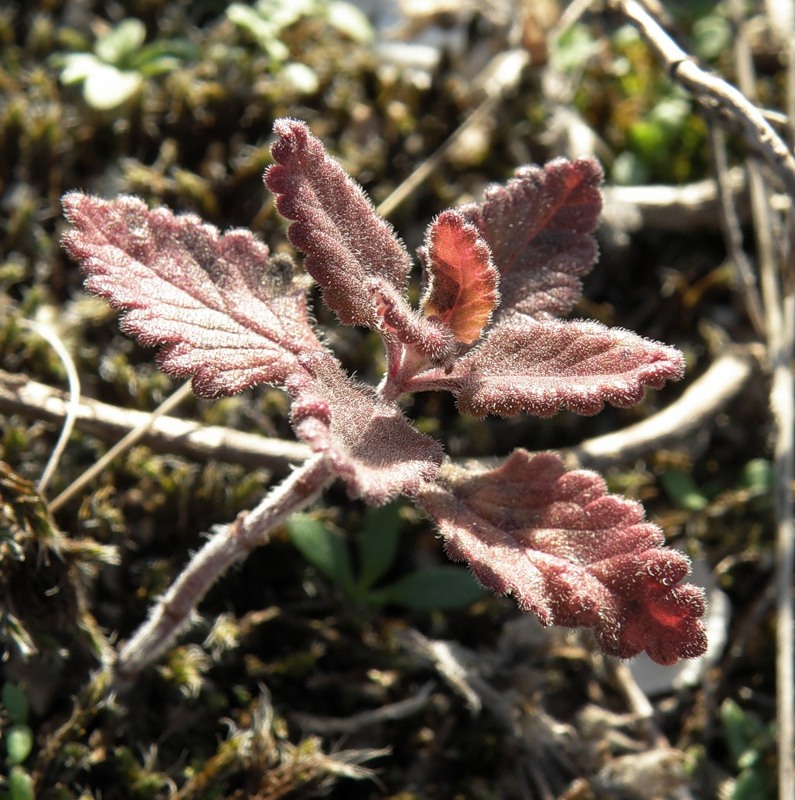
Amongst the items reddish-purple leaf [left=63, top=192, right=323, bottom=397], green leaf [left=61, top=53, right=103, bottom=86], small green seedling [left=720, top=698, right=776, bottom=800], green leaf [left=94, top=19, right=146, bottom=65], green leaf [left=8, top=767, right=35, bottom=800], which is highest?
green leaf [left=94, top=19, right=146, bottom=65]

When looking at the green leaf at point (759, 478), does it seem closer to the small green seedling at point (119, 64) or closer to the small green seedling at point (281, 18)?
the small green seedling at point (281, 18)

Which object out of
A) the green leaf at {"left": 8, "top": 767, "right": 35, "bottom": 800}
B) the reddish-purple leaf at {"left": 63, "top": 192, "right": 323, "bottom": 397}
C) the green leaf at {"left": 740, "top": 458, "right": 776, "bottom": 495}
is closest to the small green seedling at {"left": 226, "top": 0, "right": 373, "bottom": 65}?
the reddish-purple leaf at {"left": 63, "top": 192, "right": 323, "bottom": 397}

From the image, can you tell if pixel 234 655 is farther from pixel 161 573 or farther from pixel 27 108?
pixel 27 108

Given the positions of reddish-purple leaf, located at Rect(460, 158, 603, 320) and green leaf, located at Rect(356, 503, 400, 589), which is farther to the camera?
green leaf, located at Rect(356, 503, 400, 589)

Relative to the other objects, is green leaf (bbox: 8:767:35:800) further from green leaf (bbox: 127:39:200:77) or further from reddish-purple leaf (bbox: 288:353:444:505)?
green leaf (bbox: 127:39:200:77)

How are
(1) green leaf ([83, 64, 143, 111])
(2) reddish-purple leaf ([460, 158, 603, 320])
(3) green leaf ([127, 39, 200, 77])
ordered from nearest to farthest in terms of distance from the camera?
(2) reddish-purple leaf ([460, 158, 603, 320]) < (1) green leaf ([83, 64, 143, 111]) < (3) green leaf ([127, 39, 200, 77])

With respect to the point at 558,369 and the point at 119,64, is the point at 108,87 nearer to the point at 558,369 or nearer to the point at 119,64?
the point at 119,64

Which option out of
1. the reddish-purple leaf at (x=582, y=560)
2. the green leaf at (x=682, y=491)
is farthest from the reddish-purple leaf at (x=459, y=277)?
the green leaf at (x=682, y=491)

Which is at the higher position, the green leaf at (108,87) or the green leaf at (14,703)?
the green leaf at (108,87)

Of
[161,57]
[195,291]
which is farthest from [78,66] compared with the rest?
[195,291]
